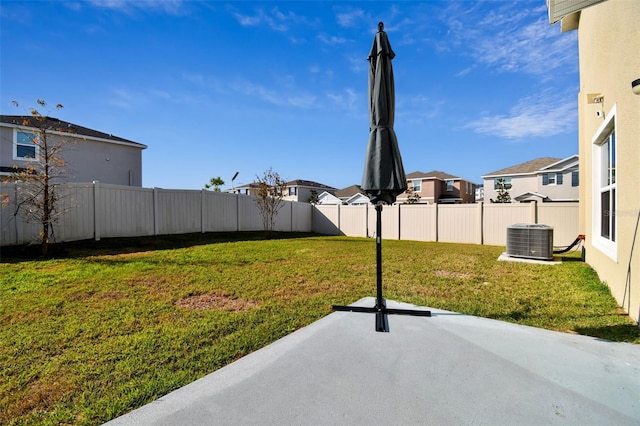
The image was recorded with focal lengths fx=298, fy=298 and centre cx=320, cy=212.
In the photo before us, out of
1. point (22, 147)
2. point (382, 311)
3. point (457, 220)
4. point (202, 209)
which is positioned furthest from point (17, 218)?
point (457, 220)

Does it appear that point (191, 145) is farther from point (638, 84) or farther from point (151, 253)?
point (638, 84)

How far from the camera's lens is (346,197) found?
43438mm

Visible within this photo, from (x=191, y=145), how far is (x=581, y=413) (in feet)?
46.7

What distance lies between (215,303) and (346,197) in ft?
130

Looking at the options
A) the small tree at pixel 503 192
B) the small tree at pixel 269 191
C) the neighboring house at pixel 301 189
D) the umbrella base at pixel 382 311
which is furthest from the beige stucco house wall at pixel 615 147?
the neighboring house at pixel 301 189

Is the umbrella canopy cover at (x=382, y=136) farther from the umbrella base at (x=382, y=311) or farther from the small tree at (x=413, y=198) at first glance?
the small tree at (x=413, y=198)

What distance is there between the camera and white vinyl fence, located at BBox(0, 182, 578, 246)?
8680mm

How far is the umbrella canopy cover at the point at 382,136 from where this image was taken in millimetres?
3340

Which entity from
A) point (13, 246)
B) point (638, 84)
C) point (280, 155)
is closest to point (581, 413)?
point (638, 84)

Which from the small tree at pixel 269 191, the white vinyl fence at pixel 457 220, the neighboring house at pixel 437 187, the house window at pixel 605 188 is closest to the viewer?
the house window at pixel 605 188

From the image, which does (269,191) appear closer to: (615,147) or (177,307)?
(177,307)

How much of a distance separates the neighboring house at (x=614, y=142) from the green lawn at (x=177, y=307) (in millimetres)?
508

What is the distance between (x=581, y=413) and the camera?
5.88ft

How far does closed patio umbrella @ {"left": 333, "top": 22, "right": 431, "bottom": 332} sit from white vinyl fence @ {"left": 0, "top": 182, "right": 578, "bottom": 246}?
8.77m
